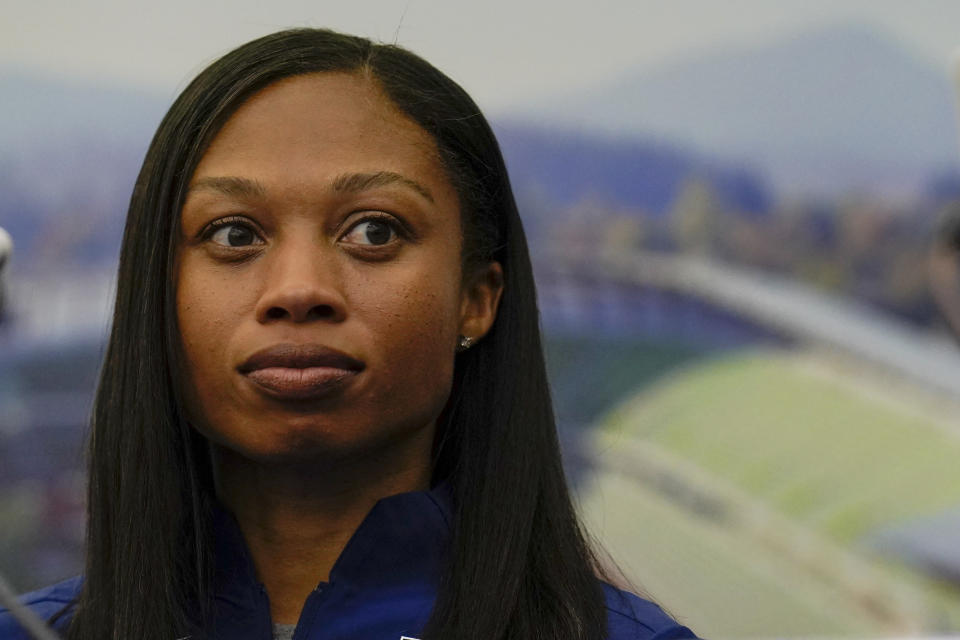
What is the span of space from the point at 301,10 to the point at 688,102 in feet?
2.40

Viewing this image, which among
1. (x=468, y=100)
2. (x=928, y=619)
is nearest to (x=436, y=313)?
(x=468, y=100)

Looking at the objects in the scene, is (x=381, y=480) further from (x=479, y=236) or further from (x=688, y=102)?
(x=688, y=102)

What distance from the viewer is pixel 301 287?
1008 millimetres

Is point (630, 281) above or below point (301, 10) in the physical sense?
below

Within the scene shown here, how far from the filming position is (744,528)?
2357 millimetres

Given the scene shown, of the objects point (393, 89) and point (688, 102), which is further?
point (688, 102)

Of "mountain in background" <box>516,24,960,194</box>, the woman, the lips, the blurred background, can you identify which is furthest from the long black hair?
"mountain in background" <box>516,24,960,194</box>

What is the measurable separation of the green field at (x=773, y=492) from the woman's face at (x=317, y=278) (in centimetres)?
128

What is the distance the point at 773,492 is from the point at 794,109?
0.71 m

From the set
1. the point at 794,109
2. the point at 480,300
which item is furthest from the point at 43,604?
the point at 794,109

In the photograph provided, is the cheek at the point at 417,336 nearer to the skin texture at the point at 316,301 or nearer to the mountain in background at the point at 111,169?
the skin texture at the point at 316,301

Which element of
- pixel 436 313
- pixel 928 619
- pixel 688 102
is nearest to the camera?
pixel 436 313

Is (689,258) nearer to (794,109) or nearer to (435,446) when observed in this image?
(794,109)

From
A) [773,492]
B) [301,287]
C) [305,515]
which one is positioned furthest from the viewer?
[773,492]
